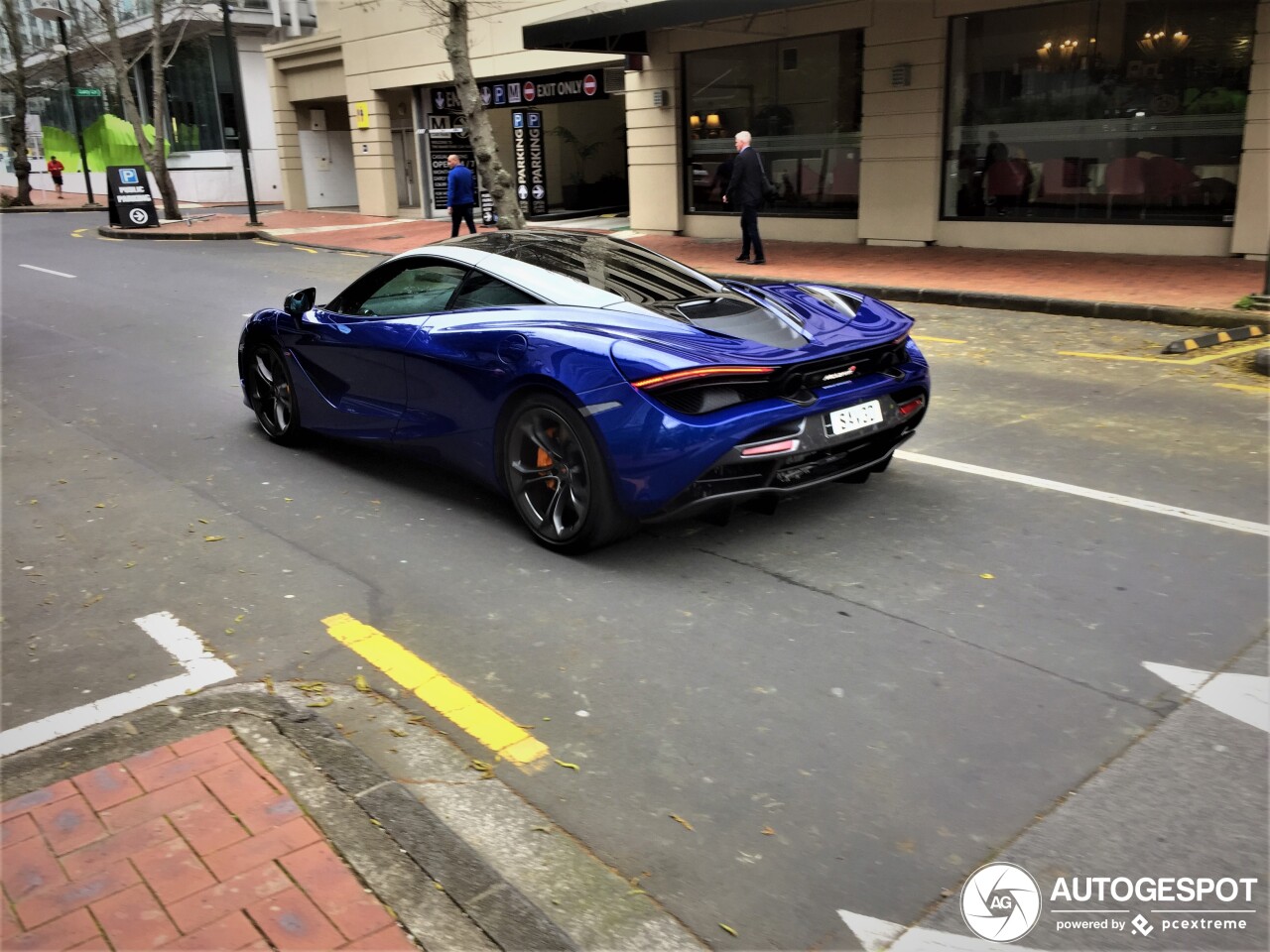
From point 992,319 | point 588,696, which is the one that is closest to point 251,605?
point 588,696

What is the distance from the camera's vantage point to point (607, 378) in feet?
14.8

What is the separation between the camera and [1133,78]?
14.5m

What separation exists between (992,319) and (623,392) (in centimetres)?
828

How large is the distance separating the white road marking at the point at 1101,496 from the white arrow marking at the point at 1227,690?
1.60 m

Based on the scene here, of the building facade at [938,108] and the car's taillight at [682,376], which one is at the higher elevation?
the building facade at [938,108]

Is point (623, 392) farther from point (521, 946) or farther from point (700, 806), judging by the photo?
point (521, 946)

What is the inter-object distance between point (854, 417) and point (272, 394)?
4.19 m

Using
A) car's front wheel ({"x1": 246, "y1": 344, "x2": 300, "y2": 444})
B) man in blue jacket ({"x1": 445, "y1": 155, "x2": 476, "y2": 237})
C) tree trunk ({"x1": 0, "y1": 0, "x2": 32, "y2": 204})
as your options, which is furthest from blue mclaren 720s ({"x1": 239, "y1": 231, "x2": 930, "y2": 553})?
tree trunk ({"x1": 0, "y1": 0, "x2": 32, "y2": 204})

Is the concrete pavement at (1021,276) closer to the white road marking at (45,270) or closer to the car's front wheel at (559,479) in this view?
the white road marking at (45,270)

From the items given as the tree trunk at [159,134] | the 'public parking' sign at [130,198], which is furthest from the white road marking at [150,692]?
the tree trunk at [159,134]

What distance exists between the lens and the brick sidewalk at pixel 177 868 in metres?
2.49

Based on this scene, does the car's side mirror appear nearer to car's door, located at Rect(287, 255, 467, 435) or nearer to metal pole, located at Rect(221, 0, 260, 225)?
car's door, located at Rect(287, 255, 467, 435)

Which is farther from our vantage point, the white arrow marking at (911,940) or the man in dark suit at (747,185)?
the man in dark suit at (747,185)

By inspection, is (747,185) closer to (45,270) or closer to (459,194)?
(459,194)
